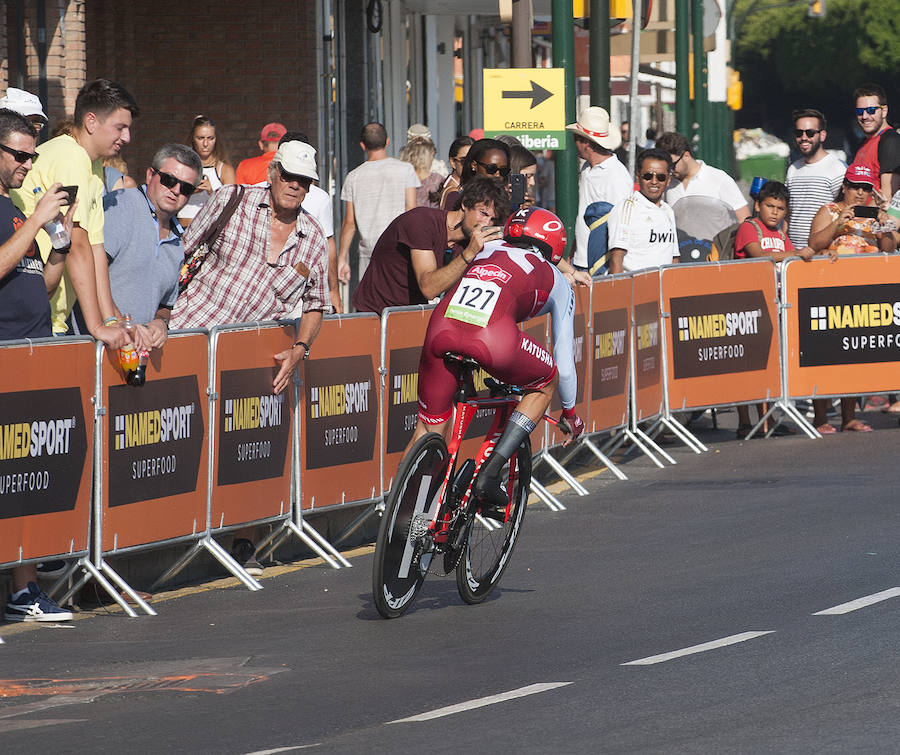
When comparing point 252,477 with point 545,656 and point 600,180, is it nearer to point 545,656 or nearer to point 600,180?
point 545,656

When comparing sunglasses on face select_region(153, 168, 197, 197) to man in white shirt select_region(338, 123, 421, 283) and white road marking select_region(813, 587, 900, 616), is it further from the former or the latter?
man in white shirt select_region(338, 123, 421, 283)

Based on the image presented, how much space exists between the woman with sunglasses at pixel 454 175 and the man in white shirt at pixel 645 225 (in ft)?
4.06

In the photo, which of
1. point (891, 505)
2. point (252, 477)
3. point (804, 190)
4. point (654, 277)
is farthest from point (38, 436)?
point (804, 190)

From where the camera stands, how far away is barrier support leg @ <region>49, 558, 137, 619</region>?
28.2 ft

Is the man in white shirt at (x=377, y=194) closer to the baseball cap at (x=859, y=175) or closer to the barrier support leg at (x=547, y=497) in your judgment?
the baseball cap at (x=859, y=175)

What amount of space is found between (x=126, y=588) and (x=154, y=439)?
710 mm

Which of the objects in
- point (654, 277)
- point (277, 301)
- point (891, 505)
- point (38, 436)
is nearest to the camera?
point (38, 436)

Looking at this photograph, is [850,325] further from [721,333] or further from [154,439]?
[154,439]

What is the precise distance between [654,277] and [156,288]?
18.6 feet

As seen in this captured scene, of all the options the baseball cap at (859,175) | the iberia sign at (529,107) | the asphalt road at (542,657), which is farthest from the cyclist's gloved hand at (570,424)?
the baseball cap at (859,175)

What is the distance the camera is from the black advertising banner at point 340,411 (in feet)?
33.1

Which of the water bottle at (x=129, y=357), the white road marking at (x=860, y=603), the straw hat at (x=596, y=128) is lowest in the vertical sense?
the white road marking at (x=860, y=603)

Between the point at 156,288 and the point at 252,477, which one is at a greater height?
the point at 156,288

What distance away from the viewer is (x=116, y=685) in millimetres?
7188
